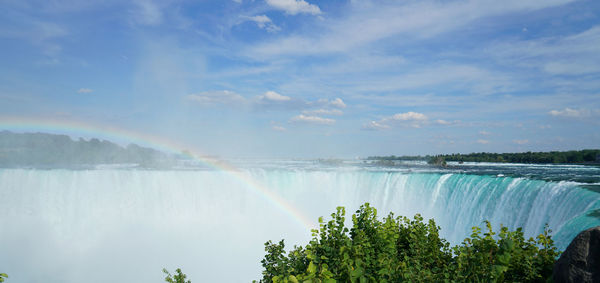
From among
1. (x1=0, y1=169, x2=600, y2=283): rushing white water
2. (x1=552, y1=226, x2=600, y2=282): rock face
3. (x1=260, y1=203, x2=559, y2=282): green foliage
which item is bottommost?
(x1=0, y1=169, x2=600, y2=283): rushing white water

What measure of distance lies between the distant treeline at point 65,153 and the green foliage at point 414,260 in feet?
109

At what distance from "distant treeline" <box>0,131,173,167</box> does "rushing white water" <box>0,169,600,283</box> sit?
13.1 metres

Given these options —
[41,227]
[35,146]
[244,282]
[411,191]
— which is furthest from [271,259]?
[35,146]

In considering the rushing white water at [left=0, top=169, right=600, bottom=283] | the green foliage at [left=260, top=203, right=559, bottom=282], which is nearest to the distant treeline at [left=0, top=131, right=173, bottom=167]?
the rushing white water at [left=0, top=169, right=600, bottom=283]

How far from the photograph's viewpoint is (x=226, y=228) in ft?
72.4

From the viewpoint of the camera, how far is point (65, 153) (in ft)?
133

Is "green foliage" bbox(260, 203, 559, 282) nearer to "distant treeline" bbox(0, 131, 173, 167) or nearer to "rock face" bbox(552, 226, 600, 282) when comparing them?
"rock face" bbox(552, 226, 600, 282)

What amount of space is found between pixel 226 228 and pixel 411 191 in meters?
11.0

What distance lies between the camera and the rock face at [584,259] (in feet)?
10.4

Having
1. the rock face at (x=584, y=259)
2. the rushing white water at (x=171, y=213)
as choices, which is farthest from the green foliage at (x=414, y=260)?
the rushing white water at (x=171, y=213)

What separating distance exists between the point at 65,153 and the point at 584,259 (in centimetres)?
4701

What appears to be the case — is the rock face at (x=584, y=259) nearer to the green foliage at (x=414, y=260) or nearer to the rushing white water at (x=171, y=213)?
the green foliage at (x=414, y=260)

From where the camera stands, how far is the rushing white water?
19.0 metres

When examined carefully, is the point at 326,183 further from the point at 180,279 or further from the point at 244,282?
the point at 180,279
